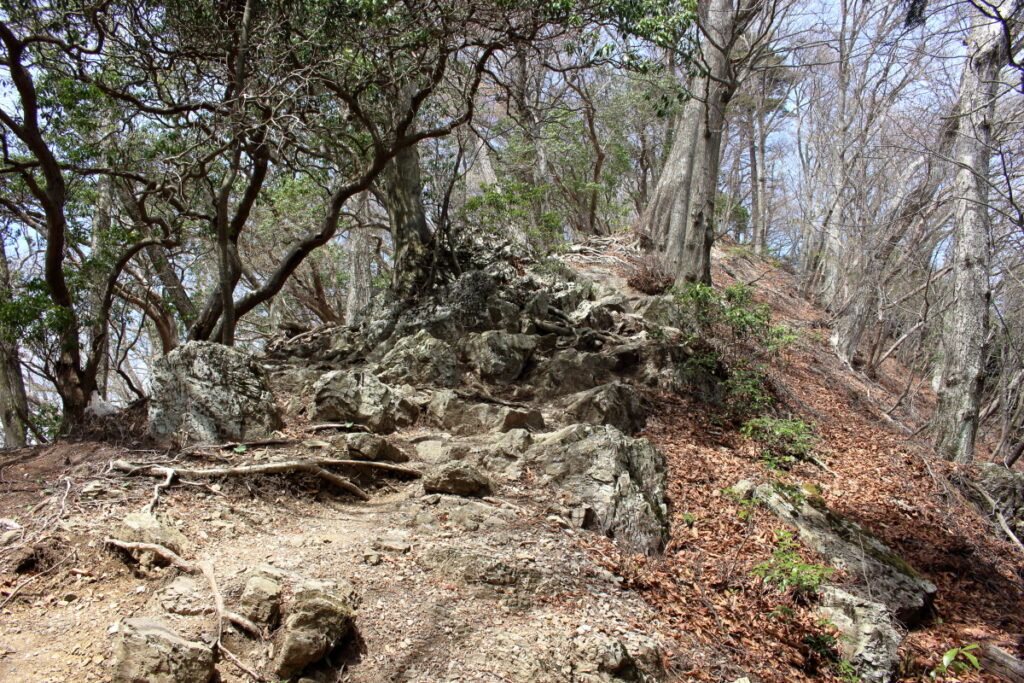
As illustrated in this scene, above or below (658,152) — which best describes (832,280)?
below

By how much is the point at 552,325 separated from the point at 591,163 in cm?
999

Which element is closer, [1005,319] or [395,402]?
[395,402]

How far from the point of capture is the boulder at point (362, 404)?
630 cm

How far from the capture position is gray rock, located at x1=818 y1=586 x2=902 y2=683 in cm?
437

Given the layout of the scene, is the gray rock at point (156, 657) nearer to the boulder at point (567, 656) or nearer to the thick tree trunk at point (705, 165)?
the boulder at point (567, 656)

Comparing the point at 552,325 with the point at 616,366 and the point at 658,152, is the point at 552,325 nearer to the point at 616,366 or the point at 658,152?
the point at 616,366

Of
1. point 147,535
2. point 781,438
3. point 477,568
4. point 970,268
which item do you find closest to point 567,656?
point 477,568

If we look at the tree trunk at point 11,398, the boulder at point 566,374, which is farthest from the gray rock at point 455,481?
the tree trunk at point 11,398

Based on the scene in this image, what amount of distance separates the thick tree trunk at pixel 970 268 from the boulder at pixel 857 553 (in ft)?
9.16

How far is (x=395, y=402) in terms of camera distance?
659cm

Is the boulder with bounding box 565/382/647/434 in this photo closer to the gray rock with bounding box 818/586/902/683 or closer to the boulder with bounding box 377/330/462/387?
the boulder with bounding box 377/330/462/387

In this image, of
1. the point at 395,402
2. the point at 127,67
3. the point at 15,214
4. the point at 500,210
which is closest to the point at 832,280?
the point at 500,210

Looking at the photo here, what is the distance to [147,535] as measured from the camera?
11.2 feet

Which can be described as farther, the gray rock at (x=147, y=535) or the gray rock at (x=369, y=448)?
the gray rock at (x=369, y=448)
